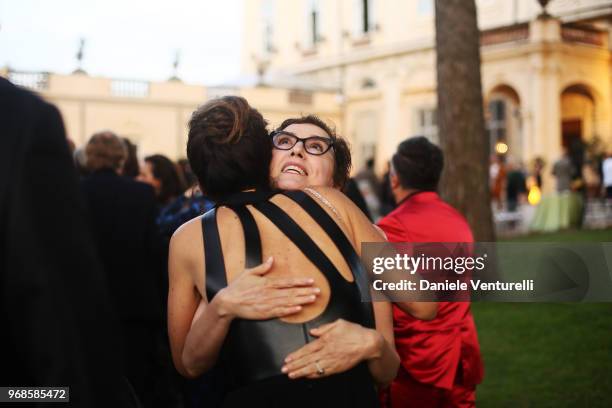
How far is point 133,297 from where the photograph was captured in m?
4.57

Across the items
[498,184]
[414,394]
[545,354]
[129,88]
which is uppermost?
[129,88]

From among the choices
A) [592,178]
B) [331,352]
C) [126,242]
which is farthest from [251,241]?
[592,178]

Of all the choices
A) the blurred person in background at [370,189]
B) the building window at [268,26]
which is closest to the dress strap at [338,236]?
the blurred person in background at [370,189]

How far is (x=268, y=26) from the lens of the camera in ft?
126

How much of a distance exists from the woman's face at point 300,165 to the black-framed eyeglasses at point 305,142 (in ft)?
0.04

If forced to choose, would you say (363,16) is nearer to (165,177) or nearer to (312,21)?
(312,21)

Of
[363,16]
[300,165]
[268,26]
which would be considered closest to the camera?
[300,165]

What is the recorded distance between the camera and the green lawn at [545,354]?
5355mm

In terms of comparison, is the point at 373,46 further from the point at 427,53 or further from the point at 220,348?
the point at 220,348

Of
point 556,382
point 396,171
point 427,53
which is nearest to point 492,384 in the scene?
point 556,382

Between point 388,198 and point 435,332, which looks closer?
point 435,332

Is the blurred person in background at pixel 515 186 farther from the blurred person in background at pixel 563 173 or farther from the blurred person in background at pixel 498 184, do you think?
the blurred person in background at pixel 563 173

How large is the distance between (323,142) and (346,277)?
74cm

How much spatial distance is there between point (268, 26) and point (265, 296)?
37.7m
